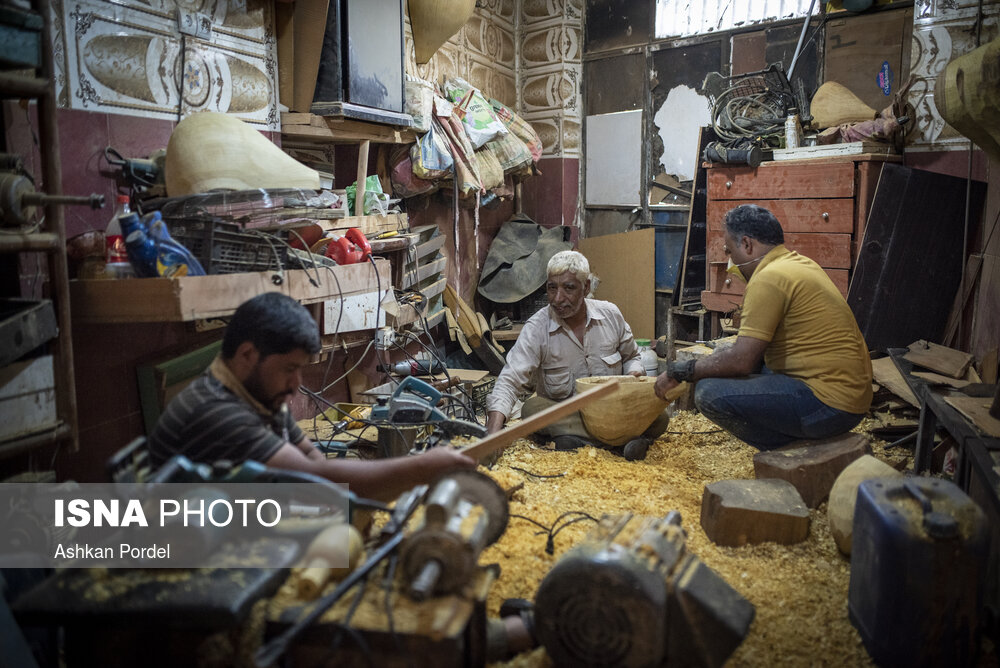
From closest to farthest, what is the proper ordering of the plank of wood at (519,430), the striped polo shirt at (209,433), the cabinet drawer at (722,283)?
1. the striped polo shirt at (209,433)
2. the plank of wood at (519,430)
3. the cabinet drawer at (722,283)

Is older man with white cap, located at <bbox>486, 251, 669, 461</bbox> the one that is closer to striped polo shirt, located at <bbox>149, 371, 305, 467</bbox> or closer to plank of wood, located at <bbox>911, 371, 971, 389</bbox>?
plank of wood, located at <bbox>911, 371, 971, 389</bbox>

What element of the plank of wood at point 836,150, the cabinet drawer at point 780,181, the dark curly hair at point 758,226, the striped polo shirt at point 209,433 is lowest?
the striped polo shirt at point 209,433

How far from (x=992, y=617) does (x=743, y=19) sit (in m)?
6.26

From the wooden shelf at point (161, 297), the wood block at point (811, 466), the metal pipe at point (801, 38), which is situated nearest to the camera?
the wooden shelf at point (161, 297)

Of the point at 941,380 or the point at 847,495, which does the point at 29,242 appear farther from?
the point at 941,380

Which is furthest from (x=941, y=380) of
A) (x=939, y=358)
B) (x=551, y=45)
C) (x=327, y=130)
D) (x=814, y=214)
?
(x=551, y=45)

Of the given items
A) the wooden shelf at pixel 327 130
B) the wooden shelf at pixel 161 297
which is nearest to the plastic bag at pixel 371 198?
the wooden shelf at pixel 327 130

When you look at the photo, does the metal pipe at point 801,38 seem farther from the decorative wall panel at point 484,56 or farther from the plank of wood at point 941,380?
the plank of wood at point 941,380

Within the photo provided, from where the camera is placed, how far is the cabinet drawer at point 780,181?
5.41 metres

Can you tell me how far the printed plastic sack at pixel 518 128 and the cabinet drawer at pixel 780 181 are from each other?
1.91 meters

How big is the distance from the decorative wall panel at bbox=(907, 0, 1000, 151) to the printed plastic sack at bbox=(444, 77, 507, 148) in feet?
11.2

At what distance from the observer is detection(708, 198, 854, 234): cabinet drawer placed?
5.41 metres

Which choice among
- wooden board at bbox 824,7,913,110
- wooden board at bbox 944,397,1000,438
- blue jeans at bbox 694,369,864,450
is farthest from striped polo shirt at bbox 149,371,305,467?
wooden board at bbox 824,7,913,110

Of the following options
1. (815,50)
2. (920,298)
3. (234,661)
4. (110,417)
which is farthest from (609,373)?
(815,50)
